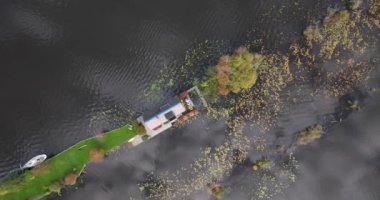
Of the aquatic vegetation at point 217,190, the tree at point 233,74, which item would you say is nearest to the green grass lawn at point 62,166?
the tree at point 233,74

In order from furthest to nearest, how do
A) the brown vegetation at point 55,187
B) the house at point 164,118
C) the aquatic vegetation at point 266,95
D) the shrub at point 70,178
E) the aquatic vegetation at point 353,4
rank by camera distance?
1. the aquatic vegetation at point 266,95
2. the aquatic vegetation at point 353,4
3. the shrub at point 70,178
4. the brown vegetation at point 55,187
5. the house at point 164,118

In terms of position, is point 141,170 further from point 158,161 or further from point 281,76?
point 281,76

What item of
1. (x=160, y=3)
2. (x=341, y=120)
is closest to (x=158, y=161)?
(x=160, y=3)

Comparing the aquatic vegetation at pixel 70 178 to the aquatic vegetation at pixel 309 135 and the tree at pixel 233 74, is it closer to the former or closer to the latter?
the tree at pixel 233 74

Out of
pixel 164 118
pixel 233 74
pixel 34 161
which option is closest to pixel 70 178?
pixel 34 161

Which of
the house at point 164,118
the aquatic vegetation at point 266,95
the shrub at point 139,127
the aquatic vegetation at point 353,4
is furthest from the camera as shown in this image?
the aquatic vegetation at point 266,95
